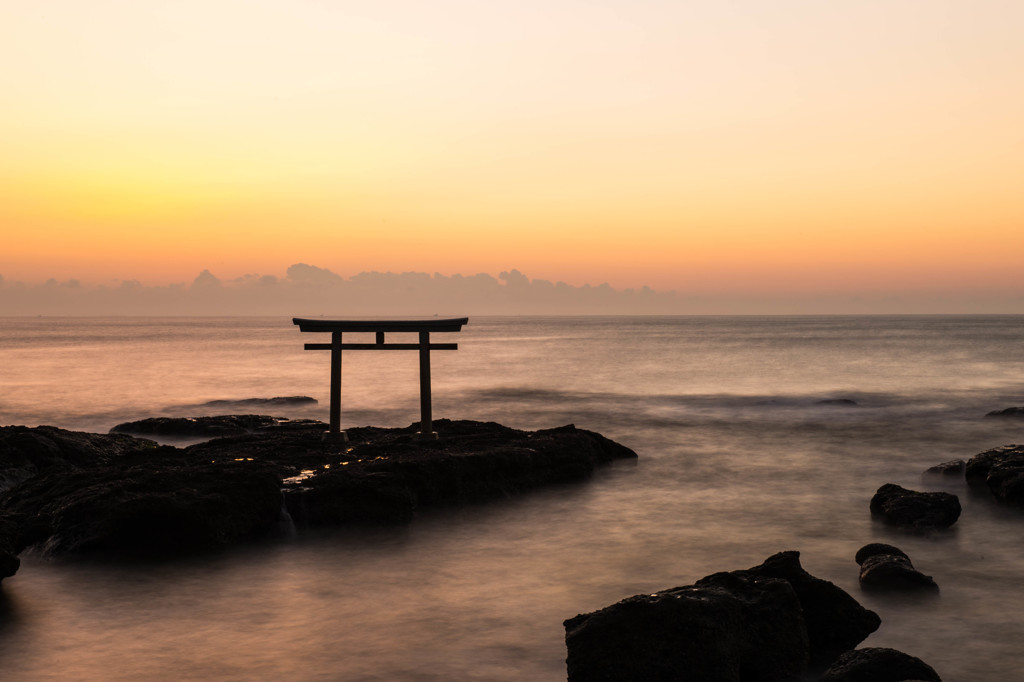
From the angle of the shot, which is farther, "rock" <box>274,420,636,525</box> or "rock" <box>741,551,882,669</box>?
"rock" <box>274,420,636,525</box>

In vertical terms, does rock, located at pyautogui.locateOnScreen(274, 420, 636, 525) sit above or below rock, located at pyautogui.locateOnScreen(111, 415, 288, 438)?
above

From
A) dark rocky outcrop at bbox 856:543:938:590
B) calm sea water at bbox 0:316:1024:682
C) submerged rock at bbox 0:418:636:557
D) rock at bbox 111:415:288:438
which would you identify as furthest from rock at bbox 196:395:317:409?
dark rocky outcrop at bbox 856:543:938:590

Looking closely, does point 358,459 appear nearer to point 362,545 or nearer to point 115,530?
point 362,545

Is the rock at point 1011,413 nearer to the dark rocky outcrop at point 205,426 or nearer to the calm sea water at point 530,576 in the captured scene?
the calm sea water at point 530,576

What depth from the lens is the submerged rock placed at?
992cm

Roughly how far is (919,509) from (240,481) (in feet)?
32.7

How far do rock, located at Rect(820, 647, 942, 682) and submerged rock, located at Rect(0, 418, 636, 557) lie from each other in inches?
277

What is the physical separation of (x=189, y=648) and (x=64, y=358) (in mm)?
67428

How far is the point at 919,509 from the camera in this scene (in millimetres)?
11648

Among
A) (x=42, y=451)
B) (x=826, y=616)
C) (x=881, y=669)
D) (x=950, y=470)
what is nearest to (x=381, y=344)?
(x=42, y=451)

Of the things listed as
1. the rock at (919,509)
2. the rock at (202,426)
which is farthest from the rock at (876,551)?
the rock at (202,426)

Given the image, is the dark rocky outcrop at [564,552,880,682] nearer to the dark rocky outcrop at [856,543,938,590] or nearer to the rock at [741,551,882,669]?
the rock at [741,551,882,669]

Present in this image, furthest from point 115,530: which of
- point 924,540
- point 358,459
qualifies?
point 924,540

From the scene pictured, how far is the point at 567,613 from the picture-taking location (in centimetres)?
834
